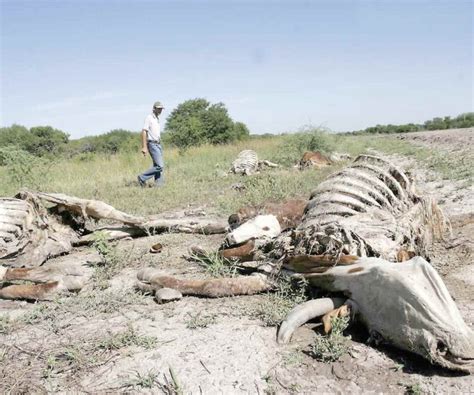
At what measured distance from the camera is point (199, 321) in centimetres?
261

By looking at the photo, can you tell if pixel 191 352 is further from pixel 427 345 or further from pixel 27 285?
pixel 27 285

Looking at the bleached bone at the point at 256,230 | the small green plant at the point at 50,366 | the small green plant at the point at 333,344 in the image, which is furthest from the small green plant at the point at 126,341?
the bleached bone at the point at 256,230

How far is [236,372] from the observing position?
2123 mm

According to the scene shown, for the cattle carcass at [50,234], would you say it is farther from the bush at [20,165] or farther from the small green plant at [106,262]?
the bush at [20,165]

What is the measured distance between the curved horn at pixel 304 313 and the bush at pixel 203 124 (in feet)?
66.7

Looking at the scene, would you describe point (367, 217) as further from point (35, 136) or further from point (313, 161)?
point (35, 136)

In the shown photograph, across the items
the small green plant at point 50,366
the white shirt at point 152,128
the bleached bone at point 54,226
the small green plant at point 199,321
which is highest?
the white shirt at point 152,128

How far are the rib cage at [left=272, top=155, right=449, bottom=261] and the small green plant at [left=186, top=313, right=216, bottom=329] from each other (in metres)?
0.72

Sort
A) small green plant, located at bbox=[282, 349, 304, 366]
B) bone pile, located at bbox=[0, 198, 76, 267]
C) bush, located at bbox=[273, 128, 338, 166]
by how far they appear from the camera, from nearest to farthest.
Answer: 1. small green plant, located at bbox=[282, 349, 304, 366]
2. bone pile, located at bbox=[0, 198, 76, 267]
3. bush, located at bbox=[273, 128, 338, 166]

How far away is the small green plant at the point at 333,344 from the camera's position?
218cm

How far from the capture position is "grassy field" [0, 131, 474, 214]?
6.49 meters

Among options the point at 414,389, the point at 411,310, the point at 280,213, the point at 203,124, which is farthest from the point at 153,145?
the point at 203,124

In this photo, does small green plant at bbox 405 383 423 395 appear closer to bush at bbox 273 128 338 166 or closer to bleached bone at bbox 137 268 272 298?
bleached bone at bbox 137 268 272 298

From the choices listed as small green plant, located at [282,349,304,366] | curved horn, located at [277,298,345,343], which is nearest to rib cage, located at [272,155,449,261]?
curved horn, located at [277,298,345,343]
